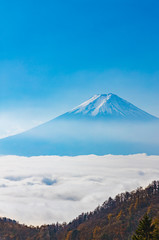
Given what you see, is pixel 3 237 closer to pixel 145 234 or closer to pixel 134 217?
pixel 134 217

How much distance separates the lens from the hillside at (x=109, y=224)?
305 ft

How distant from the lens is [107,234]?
9188 centimetres

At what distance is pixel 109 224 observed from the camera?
103375 mm

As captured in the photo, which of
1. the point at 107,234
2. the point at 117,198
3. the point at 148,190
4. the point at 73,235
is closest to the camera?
the point at 107,234

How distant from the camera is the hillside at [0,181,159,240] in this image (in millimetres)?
93062

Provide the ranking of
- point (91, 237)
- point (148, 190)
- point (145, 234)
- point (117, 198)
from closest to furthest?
point (145, 234)
point (91, 237)
point (148, 190)
point (117, 198)

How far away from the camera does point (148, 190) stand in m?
127

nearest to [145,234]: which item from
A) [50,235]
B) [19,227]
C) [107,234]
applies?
[107,234]

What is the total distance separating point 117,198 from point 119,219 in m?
34.4

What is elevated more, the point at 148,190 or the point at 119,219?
the point at 148,190

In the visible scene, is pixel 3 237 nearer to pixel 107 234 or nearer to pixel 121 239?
pixel 107 234

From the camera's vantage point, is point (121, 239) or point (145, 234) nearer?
point (145, 234)

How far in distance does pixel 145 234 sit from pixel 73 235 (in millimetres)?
82782

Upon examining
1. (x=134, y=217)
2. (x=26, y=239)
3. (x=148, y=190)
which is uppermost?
(x=148, y=190)
